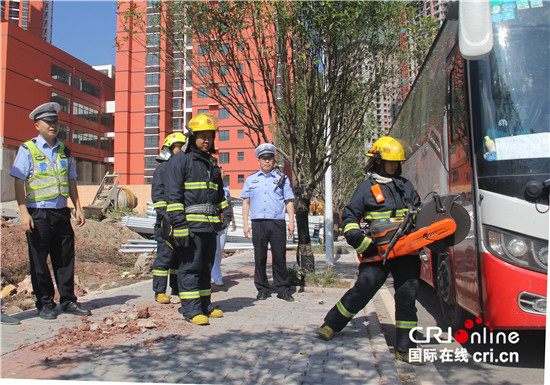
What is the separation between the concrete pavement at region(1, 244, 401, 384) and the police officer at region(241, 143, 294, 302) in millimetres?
570

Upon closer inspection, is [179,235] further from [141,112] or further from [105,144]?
[105,144]

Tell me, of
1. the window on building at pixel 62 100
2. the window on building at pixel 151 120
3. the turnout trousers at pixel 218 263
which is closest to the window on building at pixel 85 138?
the window on building at pixel 62 100

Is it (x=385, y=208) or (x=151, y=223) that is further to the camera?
(x=151, y=223)

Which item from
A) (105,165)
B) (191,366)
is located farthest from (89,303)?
(105,165)

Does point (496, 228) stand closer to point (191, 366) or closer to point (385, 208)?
point (385, 208)

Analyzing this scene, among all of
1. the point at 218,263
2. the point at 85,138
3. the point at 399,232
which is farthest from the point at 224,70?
the point at 85,138

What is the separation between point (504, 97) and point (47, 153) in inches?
174

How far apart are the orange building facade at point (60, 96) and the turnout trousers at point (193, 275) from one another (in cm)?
2731

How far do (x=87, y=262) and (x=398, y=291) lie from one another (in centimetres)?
801

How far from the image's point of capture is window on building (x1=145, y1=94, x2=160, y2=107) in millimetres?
60188

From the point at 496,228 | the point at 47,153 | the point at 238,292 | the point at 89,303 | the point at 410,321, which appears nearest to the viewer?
the point at 496,228

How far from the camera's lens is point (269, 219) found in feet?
19.5

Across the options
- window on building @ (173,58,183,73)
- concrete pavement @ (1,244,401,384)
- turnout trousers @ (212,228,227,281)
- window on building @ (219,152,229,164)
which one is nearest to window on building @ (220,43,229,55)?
window on building @ (173,58,183,73)

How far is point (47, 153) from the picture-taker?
4.56 metres
